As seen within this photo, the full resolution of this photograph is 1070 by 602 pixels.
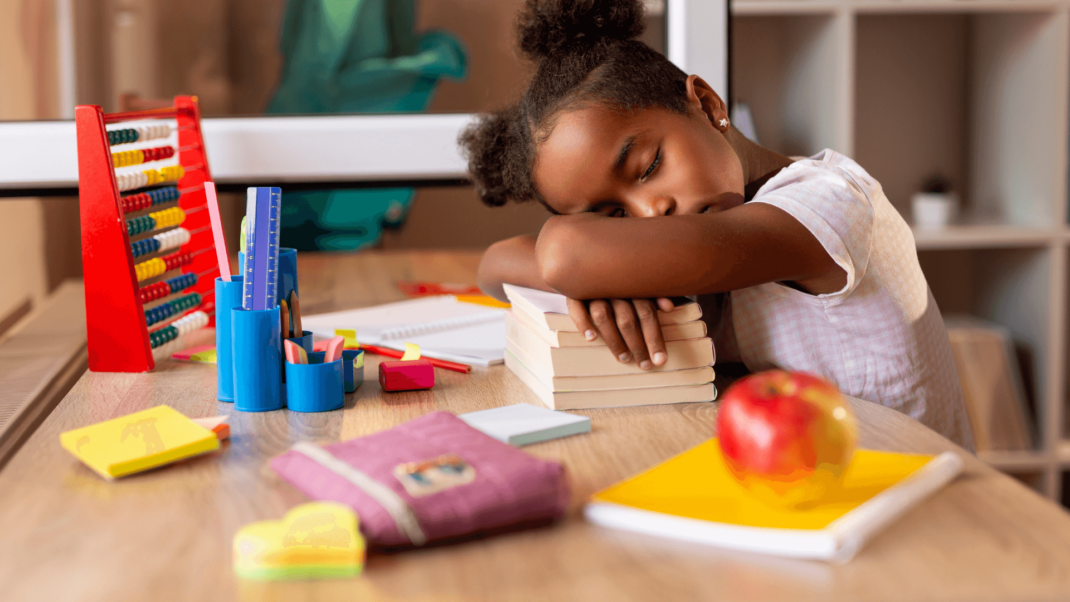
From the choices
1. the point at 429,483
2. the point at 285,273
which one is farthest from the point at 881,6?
the point at 429,483

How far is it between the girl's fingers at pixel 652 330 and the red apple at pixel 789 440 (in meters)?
0.21

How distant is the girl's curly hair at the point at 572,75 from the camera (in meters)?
0.85

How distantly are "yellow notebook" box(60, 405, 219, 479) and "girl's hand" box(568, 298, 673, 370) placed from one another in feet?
0.95

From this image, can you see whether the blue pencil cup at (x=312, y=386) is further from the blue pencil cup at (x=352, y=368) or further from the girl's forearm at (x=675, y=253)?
the girl's forearm at (x=675, y=253)

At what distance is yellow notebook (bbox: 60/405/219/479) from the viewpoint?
1.80 feet

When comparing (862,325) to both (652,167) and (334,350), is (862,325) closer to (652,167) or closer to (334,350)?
(652,167)

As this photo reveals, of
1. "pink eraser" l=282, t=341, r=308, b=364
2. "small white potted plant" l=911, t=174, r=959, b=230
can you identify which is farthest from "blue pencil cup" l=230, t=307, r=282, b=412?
"small white potted plant" l=911, t=174, r=959, b=230

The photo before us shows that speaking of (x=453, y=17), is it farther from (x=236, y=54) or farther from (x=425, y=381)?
(x=425, y=381)

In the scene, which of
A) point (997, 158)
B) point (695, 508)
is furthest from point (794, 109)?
point (695, 508)

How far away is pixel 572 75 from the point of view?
859 millimetres

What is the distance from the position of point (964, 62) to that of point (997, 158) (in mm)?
282

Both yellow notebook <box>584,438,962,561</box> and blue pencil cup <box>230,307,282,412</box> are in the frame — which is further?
blue pencil cup <box>230,307,282,412</box>

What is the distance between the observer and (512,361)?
818mm

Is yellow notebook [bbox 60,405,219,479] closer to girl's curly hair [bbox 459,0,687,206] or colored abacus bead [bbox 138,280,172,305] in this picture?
colored abacus bead [bbox 138,280,172,305]
